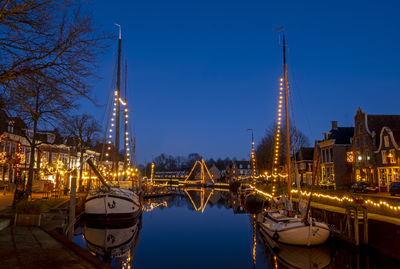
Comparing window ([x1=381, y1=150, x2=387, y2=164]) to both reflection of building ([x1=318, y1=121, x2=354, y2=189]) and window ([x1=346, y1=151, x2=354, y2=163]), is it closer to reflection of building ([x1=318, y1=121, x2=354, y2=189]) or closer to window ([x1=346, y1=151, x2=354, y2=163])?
window ([x1=346, y1=151, x2=354, y2=163])

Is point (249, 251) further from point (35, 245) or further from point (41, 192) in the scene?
point (41, 192)

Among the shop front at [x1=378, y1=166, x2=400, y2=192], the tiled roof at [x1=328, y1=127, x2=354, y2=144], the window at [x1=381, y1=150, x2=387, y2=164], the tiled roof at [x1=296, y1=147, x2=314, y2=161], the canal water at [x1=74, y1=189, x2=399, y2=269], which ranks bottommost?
the canal water at [x1=74, y1=189, x2=399, y2=269]

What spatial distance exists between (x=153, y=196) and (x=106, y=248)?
1737 inches

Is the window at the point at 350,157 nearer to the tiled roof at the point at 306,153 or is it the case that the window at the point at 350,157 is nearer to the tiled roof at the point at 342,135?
the tiled roof at the point at 342,135

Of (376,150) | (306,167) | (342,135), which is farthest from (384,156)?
(306,167)

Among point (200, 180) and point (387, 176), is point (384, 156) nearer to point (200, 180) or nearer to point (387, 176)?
point (387, 176)

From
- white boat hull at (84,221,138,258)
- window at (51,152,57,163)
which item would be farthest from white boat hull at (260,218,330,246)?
window at (51,152,57,163)

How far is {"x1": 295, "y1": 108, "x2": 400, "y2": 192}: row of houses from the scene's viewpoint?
1623 inches

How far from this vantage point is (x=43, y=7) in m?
9.50

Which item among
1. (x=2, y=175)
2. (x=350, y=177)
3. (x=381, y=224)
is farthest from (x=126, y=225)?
(x=350, y=177)

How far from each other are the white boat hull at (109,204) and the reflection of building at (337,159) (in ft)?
126

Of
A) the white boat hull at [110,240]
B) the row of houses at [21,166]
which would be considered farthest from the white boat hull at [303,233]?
the row of houses at [21,166]

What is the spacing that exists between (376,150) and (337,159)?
11780 mm

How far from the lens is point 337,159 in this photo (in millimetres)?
56156
